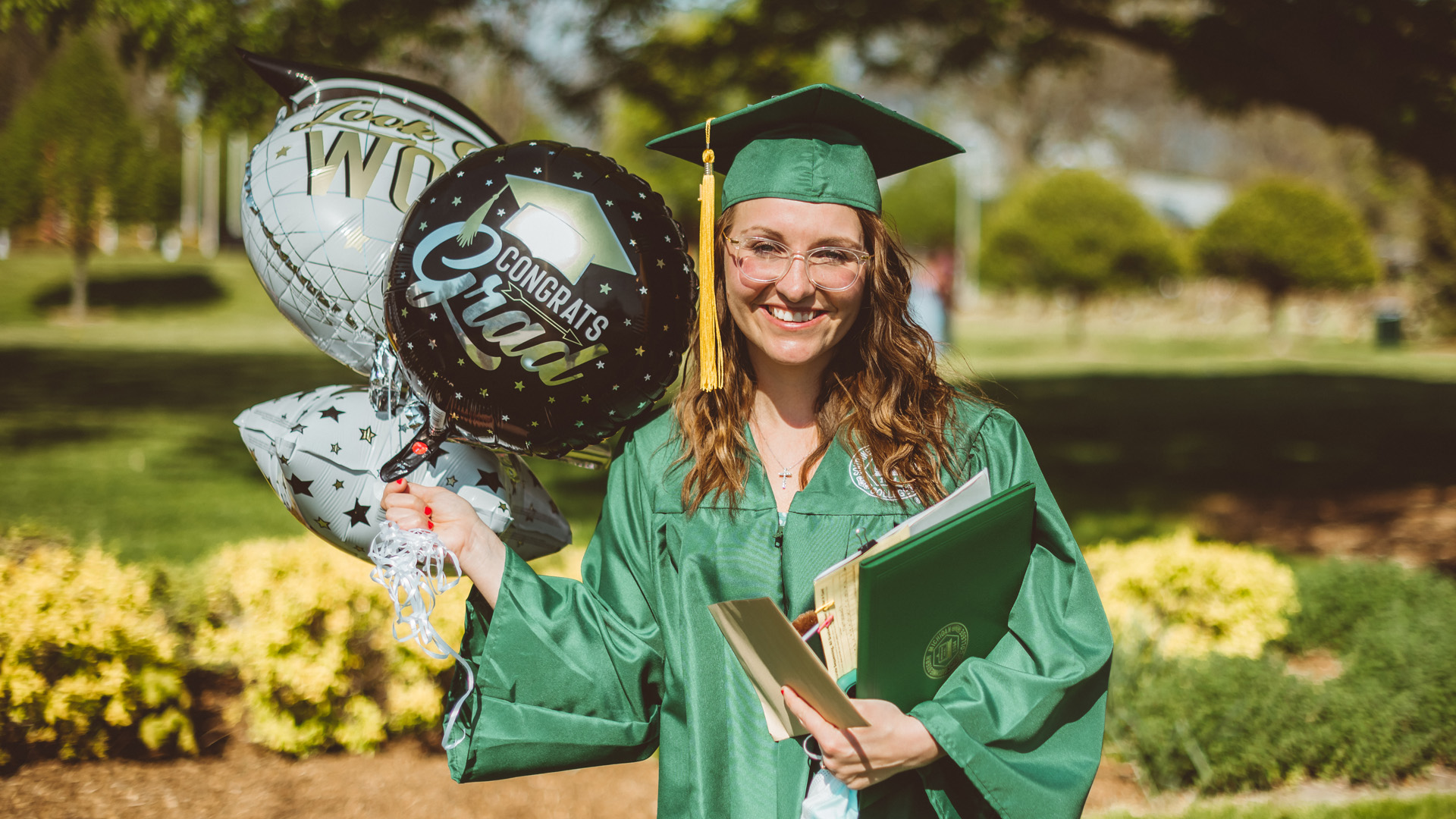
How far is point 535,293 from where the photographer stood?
1694 mm

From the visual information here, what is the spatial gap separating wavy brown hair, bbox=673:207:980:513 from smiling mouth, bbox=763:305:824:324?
0.14 metres

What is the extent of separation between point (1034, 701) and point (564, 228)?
104cm

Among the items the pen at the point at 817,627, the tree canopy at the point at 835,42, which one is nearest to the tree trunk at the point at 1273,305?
the tree canopy at the point at 835,42

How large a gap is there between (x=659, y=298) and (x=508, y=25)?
7.91 meters

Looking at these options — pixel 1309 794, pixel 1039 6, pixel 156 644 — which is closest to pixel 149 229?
pixel 1039 6

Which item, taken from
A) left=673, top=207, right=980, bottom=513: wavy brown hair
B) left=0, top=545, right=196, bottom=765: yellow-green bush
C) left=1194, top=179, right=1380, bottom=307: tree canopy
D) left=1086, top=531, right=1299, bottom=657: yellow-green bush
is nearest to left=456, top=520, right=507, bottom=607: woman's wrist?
left=673, top=207, right=980, bottom=513: wavy brown hair

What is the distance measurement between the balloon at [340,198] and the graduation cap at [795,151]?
0.48 meters

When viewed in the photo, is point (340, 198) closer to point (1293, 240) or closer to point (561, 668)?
point (561, 668)

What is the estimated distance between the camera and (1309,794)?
12.2 feet

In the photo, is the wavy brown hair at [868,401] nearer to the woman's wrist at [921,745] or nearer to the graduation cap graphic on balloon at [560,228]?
the graduation cap graphic on balloon at [560,228]

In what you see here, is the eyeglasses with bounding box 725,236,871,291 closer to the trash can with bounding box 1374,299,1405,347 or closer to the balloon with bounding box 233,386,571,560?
the balloon with bounding box 233,386,571,560

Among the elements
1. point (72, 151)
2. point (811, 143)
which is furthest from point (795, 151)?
point (72, 151)

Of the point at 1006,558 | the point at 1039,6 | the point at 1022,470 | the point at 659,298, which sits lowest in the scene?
the point at 1006,558

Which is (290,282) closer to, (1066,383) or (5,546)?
(5,546)
